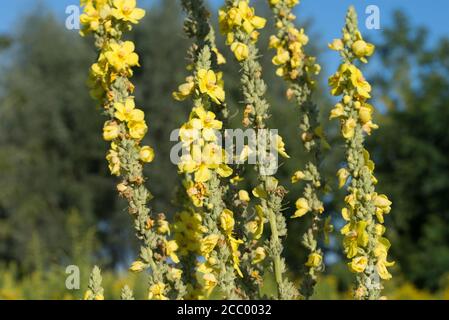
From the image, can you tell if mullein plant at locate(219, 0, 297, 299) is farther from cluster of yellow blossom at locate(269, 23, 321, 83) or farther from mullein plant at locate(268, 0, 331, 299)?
cluster of yellow blossom at locate(269, 23, 321, 83)

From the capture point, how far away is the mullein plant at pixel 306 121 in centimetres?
309

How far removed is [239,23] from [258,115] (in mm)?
388

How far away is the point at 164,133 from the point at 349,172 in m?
22.2

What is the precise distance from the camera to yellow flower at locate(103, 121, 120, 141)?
2.74 m

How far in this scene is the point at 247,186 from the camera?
1430cm

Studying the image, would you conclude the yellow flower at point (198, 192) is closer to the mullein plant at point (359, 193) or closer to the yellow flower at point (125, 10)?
the mullein plant at point (359, 193)

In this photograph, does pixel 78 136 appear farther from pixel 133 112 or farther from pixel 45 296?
pixel 133 112

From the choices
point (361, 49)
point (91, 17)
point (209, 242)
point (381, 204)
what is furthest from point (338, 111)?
point (91, 17)

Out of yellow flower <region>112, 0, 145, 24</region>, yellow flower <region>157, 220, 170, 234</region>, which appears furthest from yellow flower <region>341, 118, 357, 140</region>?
yellow flower <region>112, 0, 145, 24</region>

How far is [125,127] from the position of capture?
2.82 meters

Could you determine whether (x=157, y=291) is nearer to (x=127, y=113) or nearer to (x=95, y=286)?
(x=95, y=286)

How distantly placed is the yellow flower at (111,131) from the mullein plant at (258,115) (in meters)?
0.50

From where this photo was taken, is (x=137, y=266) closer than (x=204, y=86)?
No

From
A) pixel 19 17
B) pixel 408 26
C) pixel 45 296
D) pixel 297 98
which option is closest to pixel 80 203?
pixel 19 17
